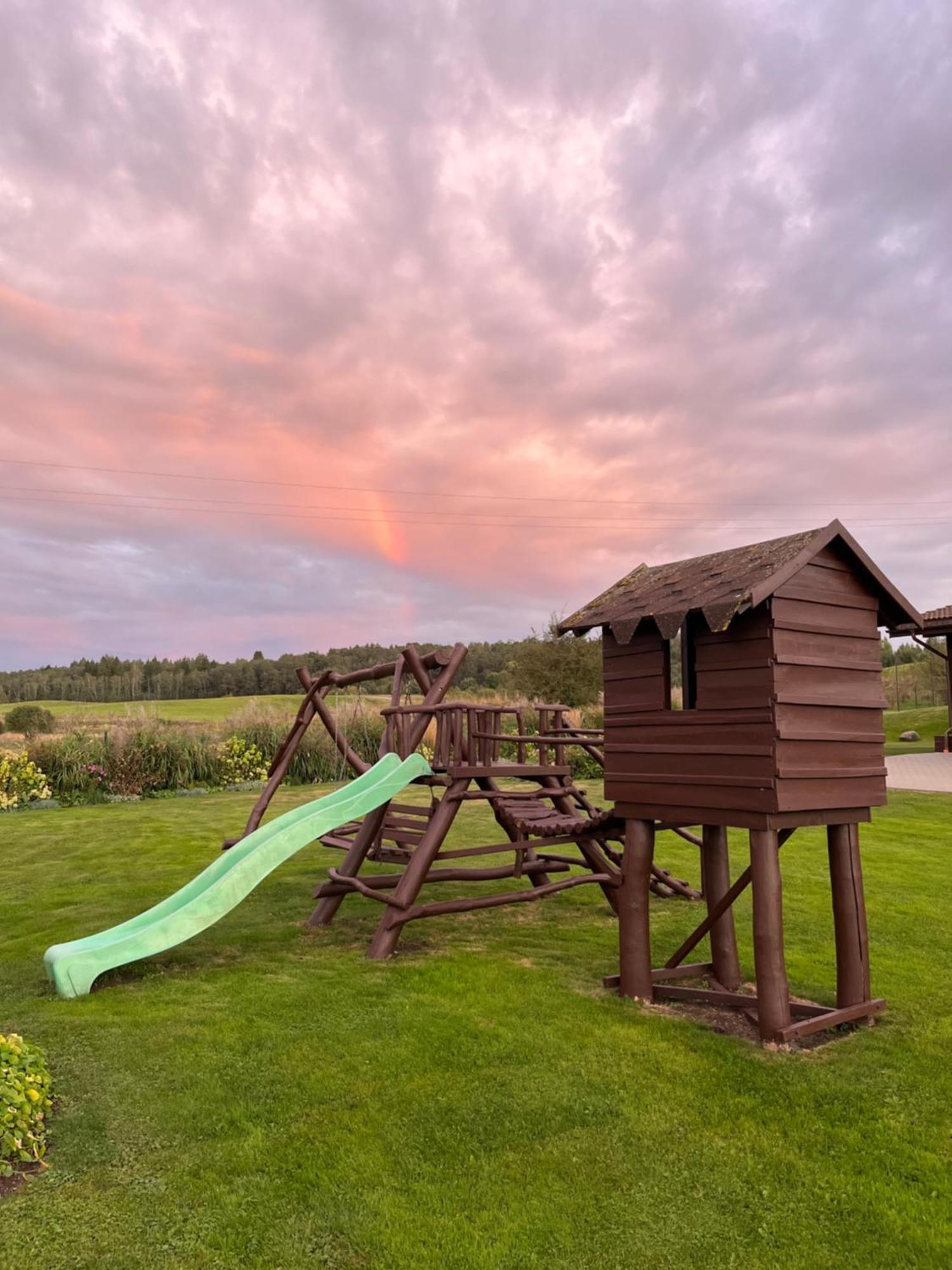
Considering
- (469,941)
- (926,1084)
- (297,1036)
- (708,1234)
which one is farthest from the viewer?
(469,941)

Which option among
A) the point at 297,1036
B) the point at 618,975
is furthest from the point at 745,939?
the point at 297,1036

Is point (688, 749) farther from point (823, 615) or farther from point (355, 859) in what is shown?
point (355, 859)

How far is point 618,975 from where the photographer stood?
5.85 m

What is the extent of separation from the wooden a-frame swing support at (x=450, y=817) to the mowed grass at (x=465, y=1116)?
0.49m

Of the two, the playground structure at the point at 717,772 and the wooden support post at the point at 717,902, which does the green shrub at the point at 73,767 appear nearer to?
the playground structure at the point at 717,772

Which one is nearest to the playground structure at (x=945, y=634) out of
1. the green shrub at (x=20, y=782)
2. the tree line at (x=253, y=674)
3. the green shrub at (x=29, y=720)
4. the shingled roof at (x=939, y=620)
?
the shingled roof at (x=939, y=620)

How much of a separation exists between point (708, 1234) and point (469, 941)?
164 inches

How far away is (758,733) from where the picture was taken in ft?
16.0

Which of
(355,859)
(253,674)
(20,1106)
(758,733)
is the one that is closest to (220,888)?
(355,859)

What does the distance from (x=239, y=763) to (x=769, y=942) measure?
1637 cm

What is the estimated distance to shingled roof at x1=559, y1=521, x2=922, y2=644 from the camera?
189 inches

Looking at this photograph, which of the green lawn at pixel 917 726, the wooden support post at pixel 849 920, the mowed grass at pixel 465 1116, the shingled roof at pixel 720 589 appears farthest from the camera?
the green lawn at pixel 917 726

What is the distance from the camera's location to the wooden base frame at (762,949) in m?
4.87

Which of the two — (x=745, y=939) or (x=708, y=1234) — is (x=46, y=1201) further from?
(x=745, y=939)
